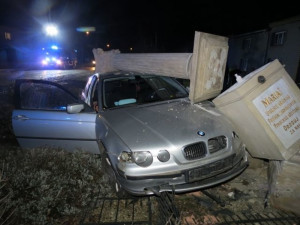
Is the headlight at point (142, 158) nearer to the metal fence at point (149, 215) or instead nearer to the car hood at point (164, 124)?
the car hood at point (164, 124)

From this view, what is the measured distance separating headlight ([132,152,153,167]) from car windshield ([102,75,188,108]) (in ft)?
4.34

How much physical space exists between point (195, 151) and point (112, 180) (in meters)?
1.28

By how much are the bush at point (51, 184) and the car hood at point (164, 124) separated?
2.99ft

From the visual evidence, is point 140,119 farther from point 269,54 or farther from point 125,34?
point 125,34

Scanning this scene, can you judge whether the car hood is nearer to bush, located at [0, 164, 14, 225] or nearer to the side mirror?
the side mirror

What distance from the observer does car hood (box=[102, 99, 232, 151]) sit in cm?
267

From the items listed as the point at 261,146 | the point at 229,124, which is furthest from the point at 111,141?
the point at 261,146

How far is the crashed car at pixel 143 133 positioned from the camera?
2596mm

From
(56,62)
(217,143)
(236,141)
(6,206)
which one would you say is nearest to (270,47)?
(236,141)

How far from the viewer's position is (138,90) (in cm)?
407

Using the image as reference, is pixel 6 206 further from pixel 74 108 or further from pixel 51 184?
pixel 74 108

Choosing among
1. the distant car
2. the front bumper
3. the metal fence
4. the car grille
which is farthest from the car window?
the distant car

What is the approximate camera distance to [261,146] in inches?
117

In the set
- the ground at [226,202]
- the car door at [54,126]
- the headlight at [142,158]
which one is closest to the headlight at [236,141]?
the ground at [226,202]
